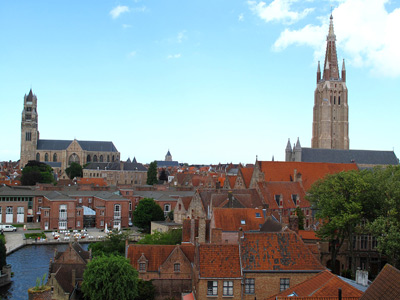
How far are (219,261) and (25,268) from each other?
33194 millimetres

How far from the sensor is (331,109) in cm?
12962

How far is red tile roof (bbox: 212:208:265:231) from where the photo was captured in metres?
40.4

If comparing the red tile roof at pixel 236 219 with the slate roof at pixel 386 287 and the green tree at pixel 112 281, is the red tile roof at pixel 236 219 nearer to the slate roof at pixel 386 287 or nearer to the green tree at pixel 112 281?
the green tree at pixel 112 281

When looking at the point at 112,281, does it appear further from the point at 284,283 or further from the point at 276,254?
the point at 284,283

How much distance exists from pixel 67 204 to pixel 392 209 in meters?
60.7

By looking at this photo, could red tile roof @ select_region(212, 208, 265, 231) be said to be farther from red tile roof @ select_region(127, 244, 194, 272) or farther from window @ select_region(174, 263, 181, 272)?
window @ select_region(174, 263, 181, 272)

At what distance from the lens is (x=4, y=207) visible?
84.7 metres

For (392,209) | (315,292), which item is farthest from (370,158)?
(315,292)

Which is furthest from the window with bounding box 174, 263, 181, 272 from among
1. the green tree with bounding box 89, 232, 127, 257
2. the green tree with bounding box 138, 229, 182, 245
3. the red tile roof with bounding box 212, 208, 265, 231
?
the green tree with bounding box 89, 232, 127, 257

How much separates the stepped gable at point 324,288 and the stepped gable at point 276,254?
313 cm

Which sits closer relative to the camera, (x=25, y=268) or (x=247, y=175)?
(x=25, y=268)

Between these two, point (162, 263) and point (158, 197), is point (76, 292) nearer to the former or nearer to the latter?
point (162, 263)

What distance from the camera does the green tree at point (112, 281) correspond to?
31219 mm

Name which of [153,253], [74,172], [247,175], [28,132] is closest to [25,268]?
[153,253]
